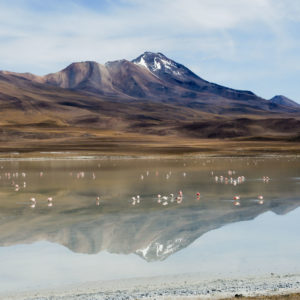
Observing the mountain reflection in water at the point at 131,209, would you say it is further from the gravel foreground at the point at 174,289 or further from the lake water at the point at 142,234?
the gravel foreground at the point at 174,289

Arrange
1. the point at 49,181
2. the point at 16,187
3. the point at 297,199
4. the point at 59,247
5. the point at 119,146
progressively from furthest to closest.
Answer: the point at 119,146
the point at 49,181
the point at 16,187
the point at 297,199
the point at 59,247

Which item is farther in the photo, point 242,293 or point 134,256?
point 134,256

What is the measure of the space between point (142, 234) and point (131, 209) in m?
5.74

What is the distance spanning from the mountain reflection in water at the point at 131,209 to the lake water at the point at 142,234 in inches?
1.6

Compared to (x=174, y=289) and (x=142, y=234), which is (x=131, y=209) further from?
(x=174, y=289)

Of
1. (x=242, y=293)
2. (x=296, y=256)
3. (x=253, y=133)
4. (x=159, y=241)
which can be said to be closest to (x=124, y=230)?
(x=159, y=241)

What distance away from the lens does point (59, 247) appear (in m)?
14.9

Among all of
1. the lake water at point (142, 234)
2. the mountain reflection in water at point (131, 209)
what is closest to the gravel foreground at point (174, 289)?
the lake water at point (142, 234)

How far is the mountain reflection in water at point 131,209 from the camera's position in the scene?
52.1ft

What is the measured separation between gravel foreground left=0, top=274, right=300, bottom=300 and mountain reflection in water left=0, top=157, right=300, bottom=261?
251 centimetres

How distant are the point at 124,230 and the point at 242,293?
7806 millimetres

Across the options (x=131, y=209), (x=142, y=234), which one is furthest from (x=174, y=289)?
(x=131, y=209)

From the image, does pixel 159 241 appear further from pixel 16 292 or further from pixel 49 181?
pixel 49 181

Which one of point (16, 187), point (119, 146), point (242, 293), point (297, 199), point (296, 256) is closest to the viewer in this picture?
point (242, 293)
